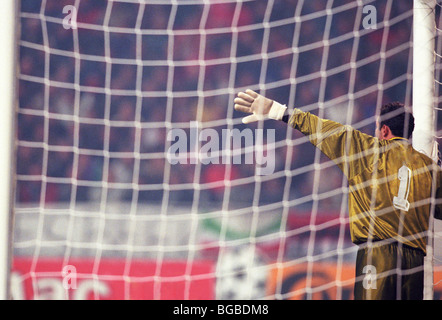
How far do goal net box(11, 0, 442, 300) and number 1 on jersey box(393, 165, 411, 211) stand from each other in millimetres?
771

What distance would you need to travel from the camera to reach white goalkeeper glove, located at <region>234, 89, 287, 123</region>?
1519 millimetres

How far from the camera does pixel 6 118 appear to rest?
1091mm

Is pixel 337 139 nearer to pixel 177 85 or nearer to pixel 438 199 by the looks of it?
pixel 438 199

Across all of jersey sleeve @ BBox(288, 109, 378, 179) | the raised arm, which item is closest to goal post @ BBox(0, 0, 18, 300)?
the raised arm

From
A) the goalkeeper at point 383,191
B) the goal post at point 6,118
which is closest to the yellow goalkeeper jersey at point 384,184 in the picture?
the goalkeeper at point 383,191

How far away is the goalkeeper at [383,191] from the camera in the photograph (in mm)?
1499

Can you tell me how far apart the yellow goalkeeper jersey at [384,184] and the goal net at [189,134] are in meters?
0.75

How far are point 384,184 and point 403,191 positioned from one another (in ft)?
0.17

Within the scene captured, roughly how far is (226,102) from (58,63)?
74 cm

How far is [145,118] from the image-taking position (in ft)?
7.96

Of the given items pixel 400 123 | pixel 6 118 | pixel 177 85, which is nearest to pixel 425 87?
pixel 400 123

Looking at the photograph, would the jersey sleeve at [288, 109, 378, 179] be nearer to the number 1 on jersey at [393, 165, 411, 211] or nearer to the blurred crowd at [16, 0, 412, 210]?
the number 1 on jersey at [393, 165, 411, 211]
